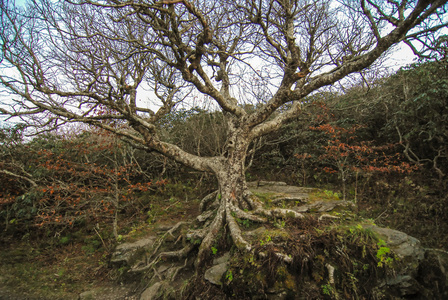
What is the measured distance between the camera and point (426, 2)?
3.37 meters

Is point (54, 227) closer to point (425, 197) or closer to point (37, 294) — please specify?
point (37, 294)

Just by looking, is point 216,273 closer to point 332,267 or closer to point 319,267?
point 319,267

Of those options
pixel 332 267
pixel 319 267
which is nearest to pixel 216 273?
pixel 319 267

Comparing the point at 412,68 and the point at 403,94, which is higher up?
the point at 412,68

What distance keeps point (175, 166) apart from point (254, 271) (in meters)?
7.09

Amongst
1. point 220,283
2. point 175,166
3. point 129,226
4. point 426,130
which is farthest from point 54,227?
point 426,130

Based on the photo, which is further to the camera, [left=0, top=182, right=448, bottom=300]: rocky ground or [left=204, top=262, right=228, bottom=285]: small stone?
[left=204, top=262, right=228, bottom=285]: small stone

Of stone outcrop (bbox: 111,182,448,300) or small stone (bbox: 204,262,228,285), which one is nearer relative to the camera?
stone outcrop (bbox: 111,182,448,300)

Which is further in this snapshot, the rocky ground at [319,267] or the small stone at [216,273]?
the small stone at [216,273]

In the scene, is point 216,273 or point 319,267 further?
point 216,273

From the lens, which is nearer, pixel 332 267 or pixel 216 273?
pixel 332 267

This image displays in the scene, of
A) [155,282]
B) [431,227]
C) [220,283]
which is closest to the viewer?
[220,283]

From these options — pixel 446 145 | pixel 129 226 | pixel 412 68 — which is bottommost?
pixel 129 226

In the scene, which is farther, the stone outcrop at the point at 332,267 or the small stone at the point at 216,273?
the small stone at the point at 216,273
